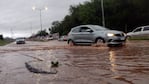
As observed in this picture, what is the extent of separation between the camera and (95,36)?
23641 mm

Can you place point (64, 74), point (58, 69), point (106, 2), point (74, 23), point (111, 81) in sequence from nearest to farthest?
point (111, 81) → point (64, 74) → point (58, 69) → point (106, 2) → point (74, 23)

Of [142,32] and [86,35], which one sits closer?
[86,35]

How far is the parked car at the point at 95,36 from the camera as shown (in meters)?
22.6

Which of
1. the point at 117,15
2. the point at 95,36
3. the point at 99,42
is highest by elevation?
the point at 117,15

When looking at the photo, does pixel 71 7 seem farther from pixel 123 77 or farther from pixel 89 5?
pixel 123 77

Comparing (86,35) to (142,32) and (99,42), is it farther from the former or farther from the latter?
(142,32)

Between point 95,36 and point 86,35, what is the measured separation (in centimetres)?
102

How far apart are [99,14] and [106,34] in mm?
57621

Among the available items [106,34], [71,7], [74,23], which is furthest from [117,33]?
[71,7]

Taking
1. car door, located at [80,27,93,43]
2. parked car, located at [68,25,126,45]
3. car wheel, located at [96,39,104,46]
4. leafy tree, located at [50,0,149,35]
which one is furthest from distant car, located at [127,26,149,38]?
leafy tree, located at [50,0,149,35]

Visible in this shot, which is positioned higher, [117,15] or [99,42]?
[117,15]

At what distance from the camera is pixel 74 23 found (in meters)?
100

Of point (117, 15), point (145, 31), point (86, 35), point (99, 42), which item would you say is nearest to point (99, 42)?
point (99, 42)

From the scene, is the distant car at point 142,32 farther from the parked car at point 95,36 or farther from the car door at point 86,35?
the car door at point 86,35
